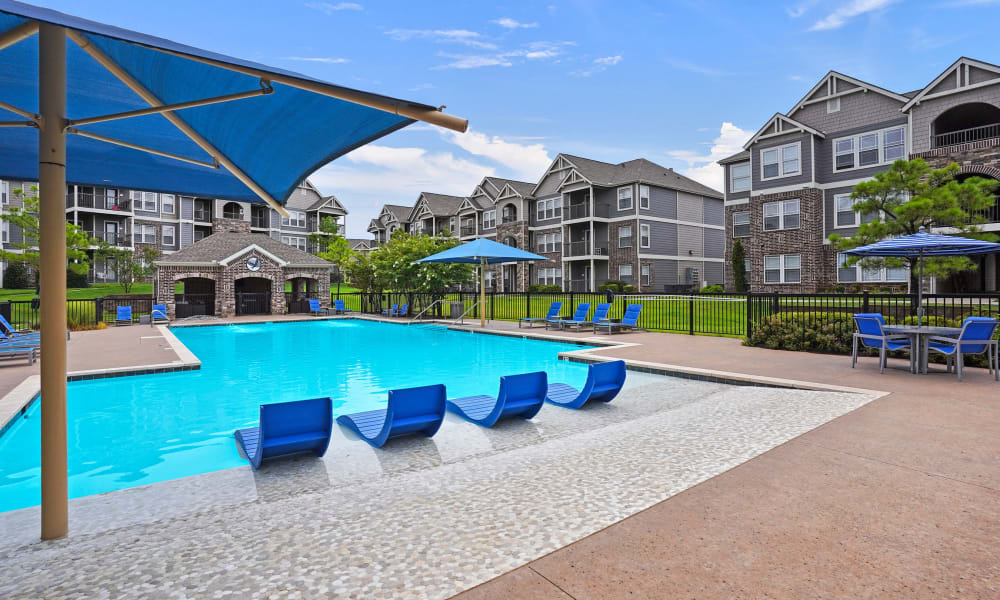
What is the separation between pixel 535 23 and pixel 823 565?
845 inches

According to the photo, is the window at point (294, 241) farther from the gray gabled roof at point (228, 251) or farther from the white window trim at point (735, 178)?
the white window trim at point (735, 178)

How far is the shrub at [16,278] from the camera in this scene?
37625 mm

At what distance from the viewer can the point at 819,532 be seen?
126 inches

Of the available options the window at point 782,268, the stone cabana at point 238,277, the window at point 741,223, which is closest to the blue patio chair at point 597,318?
the window at point 782,268

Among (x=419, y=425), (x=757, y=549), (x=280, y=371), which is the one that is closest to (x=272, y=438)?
(x=419, y=425)

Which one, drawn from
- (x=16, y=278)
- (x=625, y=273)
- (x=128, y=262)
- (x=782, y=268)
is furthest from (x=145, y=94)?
(x=16, y=278)

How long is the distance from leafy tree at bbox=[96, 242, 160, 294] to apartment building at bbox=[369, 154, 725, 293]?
2795cm

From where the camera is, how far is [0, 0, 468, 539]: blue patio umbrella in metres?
2.83

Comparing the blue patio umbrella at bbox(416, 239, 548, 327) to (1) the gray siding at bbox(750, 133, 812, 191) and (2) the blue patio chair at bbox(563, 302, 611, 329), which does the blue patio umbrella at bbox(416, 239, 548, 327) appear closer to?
(2) the blue patio chair at bbox(563, 302, 611, 329)

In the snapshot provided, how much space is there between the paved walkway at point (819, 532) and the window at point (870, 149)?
2484 cm

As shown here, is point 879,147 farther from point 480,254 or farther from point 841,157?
point 480,254

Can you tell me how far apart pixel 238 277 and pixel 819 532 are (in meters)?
28.9

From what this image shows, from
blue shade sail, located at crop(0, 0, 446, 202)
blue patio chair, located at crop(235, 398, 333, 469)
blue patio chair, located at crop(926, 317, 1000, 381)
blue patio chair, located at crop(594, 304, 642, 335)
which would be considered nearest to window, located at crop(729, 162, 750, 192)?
blue patio chair, located at crop(594, 304, 642, 335)

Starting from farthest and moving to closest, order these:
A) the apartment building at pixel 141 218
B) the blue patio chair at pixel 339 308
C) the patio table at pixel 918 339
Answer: the apartment building at pixel 141 218, the blue patio chair at pixel 339 308, the patio table at pixel 918 339
